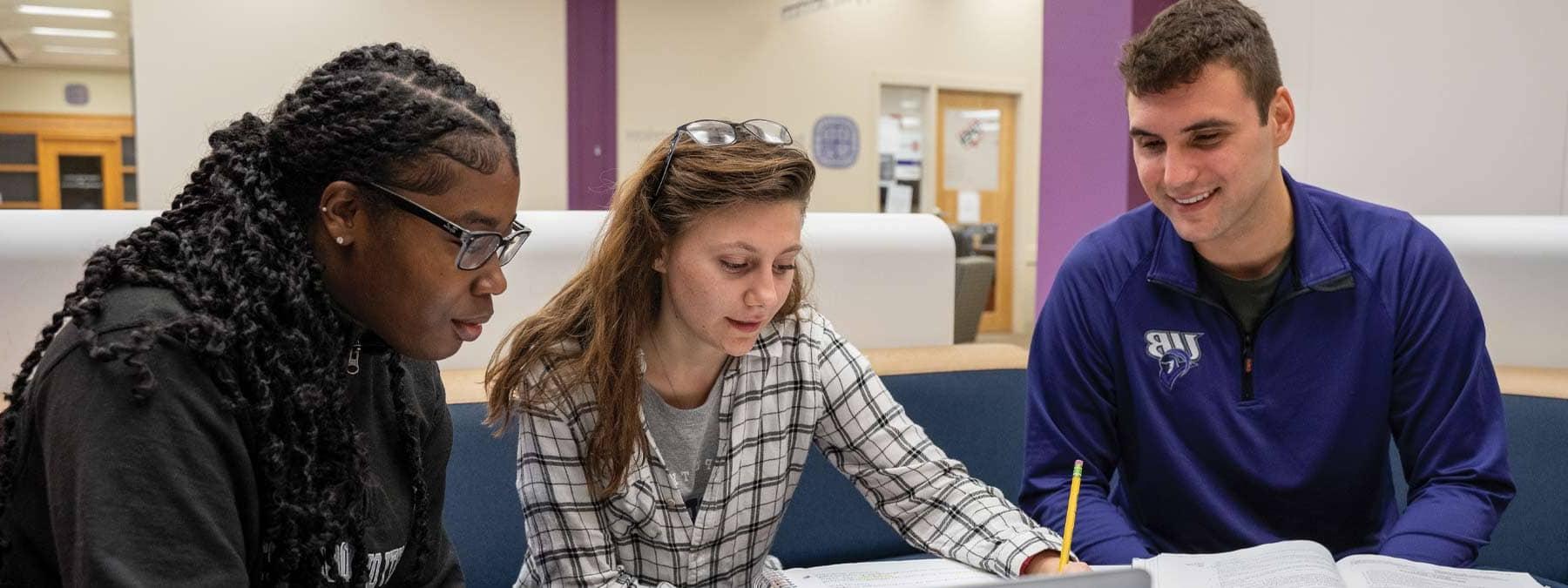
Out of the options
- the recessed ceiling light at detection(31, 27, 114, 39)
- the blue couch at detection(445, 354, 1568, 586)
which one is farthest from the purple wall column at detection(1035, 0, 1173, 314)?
the recessed ceiling light at detection(31, 27, 114, 39)

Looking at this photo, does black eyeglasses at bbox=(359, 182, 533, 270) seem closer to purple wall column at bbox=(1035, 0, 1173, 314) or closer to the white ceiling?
purple wall column at bbox=(1035, 0, 1173, 314)

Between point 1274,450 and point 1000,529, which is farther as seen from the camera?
point 1274,450

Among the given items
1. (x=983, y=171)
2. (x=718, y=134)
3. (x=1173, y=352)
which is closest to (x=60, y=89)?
(x=983, y=171)

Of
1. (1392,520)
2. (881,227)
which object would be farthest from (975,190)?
(1392,520)

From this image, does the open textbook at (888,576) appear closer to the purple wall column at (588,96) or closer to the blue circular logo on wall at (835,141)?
the purple wall column at (588,96)

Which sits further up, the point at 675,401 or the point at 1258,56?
the point at 1258,56

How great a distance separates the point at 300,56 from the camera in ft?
24.2

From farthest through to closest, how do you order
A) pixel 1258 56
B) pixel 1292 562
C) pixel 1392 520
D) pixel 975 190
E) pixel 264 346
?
1. pixel 975 190
2. pixel 1392 520
3. pixel 1258 56
4. pixel 1292 562
5. pixel 264 346

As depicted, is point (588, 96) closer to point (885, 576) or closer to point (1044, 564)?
point (885, 576)

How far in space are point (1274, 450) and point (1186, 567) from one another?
0.50 m

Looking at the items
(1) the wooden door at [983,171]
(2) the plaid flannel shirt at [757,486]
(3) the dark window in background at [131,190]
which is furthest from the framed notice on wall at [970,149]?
(2) the plaid flannel shirt at [757,486]

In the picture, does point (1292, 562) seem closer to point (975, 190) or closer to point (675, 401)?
point (675, 401)

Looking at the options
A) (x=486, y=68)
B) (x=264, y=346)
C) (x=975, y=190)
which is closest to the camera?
(x=264, y=346)

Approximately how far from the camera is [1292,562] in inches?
50.3
